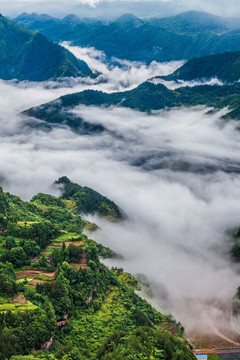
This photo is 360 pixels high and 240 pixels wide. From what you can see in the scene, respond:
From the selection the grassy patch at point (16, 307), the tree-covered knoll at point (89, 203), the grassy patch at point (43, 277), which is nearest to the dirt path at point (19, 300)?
the grassy patch at point (16, 307)

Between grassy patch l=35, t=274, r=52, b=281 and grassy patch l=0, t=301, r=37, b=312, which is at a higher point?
grassy patch l=35, t=274, r=52, b=281

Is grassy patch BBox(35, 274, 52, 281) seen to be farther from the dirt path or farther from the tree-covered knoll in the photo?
the tree-covered knoll

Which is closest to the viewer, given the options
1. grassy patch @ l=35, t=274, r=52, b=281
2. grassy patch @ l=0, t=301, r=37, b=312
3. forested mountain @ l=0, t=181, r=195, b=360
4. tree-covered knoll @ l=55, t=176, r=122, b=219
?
forested mountain @ l=0, t=181, r=195, b=360

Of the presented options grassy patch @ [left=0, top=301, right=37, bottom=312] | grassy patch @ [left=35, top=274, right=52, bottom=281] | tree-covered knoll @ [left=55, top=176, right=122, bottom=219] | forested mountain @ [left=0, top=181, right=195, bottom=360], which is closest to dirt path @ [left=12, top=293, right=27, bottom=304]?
forested mountain @ [left=0, top=181, right=195, bottom=360]

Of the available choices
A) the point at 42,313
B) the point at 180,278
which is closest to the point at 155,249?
the point at 180,278

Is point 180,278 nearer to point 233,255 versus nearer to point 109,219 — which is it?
point 233,255

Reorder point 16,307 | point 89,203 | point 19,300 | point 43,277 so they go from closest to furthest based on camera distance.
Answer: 1. point 16,307
2. point 19,300
3. point 43,277
4. point 89,203

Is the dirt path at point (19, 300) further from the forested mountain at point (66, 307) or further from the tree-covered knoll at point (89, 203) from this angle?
the tree-covered knoll at point (89, 203)

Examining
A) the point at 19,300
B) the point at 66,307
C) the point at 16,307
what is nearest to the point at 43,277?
the point at 66,307

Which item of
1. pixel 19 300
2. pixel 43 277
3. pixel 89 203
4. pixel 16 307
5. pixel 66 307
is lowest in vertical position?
pixel 16 307

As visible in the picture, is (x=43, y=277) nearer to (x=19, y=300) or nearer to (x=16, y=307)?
(x=19, y=300)
